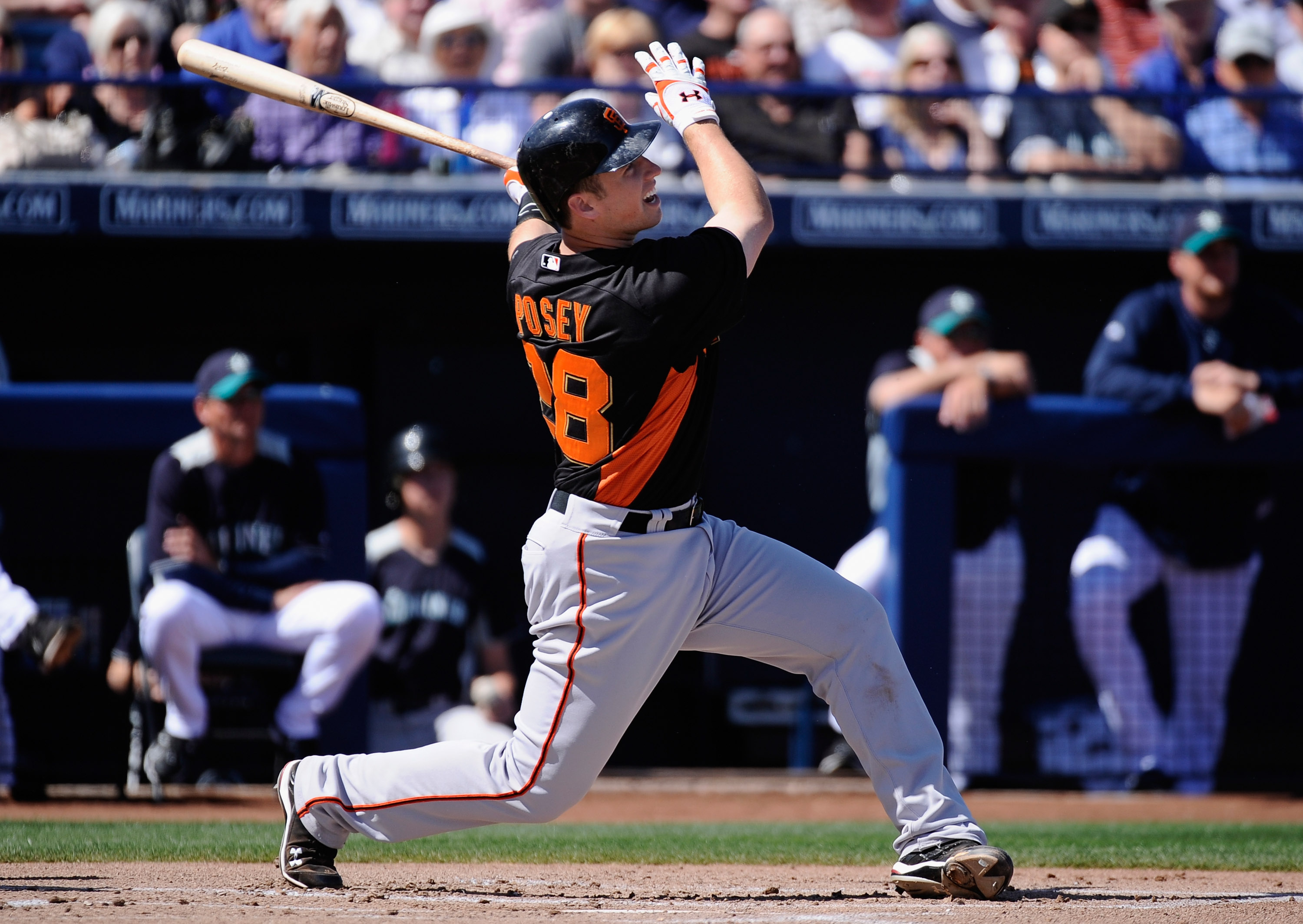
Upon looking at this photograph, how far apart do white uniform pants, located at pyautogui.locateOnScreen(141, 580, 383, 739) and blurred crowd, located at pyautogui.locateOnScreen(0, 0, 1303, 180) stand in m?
1.96

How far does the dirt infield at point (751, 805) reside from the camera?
508 cm

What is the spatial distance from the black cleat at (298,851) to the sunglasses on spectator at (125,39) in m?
4.47

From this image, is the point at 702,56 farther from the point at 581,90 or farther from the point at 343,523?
the point at 343,523

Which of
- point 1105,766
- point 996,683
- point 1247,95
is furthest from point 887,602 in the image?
point 1247,95

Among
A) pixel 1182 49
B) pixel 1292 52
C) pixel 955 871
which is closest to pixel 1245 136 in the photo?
pixel 1182 49

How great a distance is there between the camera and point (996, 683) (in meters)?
5.71

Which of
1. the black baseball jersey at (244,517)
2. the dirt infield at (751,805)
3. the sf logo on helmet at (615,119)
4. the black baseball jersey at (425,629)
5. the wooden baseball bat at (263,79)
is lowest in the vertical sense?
the dirt infield at (751,805)

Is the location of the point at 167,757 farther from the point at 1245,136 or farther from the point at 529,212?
the point at 1245,136

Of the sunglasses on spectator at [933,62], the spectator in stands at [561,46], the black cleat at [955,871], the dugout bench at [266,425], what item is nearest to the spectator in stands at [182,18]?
the spectator in stands at [561,46]

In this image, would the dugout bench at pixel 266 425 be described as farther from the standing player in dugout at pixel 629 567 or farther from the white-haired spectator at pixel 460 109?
the standing player in dugout at pixel 629 567

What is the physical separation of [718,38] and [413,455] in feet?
8.22

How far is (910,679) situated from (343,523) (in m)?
3.05

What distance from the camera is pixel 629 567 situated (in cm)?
289

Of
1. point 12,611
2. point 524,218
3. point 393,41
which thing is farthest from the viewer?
point 393,41
